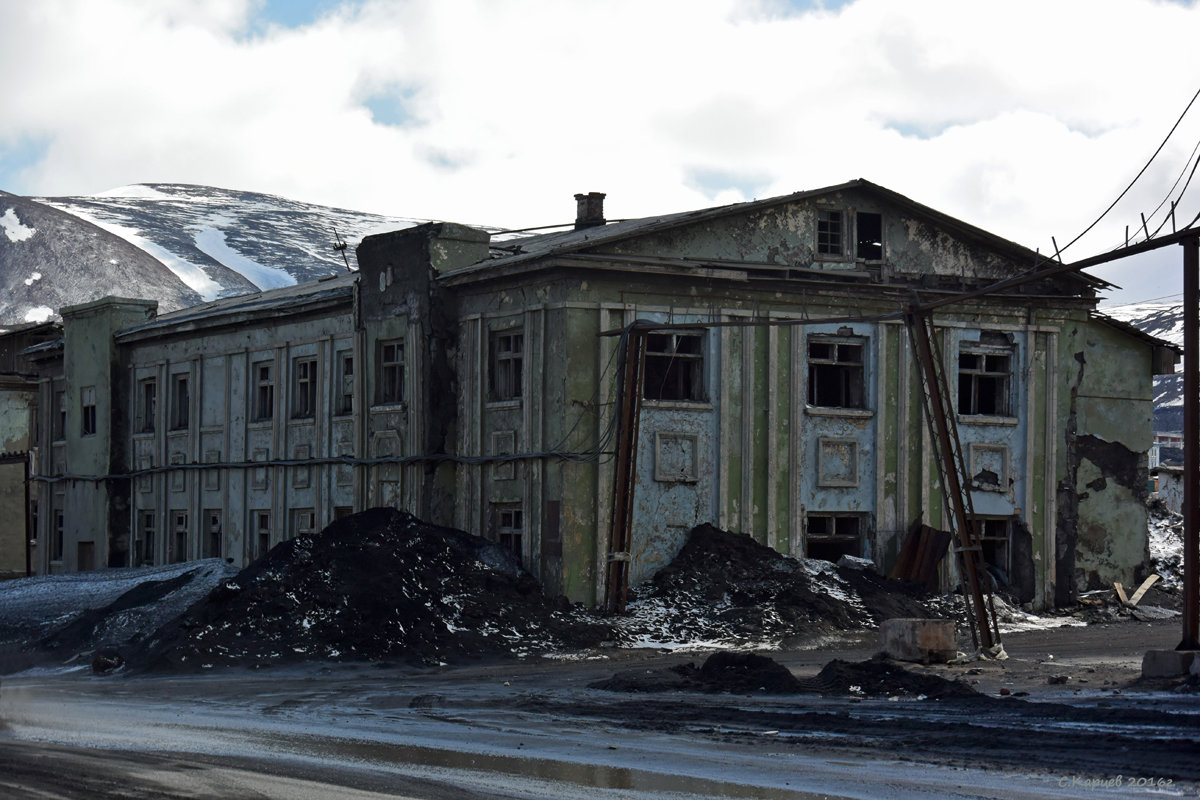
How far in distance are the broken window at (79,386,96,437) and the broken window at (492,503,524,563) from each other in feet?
54.3

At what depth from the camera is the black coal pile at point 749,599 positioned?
24906 mm

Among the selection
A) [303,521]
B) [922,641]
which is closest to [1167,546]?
[922,641]

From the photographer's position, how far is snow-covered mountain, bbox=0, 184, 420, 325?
283 ft

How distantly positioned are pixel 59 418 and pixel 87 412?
2.61 m

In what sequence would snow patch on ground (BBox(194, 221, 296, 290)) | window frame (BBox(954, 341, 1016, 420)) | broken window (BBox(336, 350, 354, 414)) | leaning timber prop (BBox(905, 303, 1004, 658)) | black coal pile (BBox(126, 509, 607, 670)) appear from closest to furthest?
leaning timber prop (BBox(905, 303, 1004, 658))
black coal pile (BBox(126, 509, 607, 670))
window frame (BBox(954, 341, 1016, 420))
broken window (BBox(336, 350, 354, 414))
snow patch on ground (BBox(194, 221, 296, 290))

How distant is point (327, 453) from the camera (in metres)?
32.2

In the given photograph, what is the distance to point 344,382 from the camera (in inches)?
1258

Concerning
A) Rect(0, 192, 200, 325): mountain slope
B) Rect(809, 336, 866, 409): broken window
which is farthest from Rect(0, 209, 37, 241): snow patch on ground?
Rect(809, 336, 866, 409): broken window

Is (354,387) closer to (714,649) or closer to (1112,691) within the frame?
(714,649)

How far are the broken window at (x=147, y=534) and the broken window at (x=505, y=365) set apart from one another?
46.2ft

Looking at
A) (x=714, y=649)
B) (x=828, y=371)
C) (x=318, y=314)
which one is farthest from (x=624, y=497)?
(x=318, y=314)

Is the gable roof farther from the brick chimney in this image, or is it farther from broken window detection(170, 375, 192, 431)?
broken window detection(170, 375, 192, 431)

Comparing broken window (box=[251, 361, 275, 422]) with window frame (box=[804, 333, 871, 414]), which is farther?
broken window (box=[251, 361, 275, 422])

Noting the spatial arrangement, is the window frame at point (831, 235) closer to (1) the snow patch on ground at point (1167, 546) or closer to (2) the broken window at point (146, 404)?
A: (1) the snow patch on ground at point (1167, 546)
